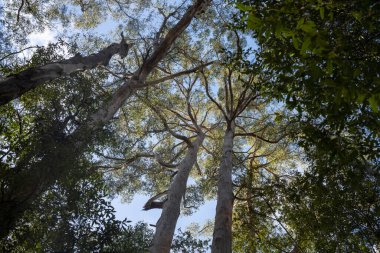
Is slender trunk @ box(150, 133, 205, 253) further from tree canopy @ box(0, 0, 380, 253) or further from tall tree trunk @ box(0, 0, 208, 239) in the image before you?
tall tree trunk @ box(0, 0, 208, 239)

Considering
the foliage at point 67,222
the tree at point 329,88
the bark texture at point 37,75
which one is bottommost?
the foliage at point 67,222

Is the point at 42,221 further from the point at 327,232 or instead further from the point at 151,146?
the point at 151,146

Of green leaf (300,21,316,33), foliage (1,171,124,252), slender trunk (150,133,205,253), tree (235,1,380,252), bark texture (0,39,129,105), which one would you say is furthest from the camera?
slender trunk (150,133,205,253)

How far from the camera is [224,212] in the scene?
26.2ft

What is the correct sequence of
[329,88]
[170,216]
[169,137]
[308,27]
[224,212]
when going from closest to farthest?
1. [308,27]
2. [329,88]
3. [224,212]
4. [170,216]
5. [169,137]

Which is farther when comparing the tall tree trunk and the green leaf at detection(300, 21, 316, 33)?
the tall tree trunk

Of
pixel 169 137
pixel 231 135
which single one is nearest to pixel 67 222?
pixel 231 135

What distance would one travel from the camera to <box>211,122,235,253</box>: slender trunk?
6.95 meters

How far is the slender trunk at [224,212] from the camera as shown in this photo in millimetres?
6955

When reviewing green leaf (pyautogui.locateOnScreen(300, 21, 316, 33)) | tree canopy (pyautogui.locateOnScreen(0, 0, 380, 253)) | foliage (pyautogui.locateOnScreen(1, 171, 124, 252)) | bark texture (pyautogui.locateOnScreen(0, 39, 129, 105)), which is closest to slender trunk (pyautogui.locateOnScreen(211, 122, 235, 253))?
tree canopy (pyautogui.locateOnScreen(0, 0, 380, 253))

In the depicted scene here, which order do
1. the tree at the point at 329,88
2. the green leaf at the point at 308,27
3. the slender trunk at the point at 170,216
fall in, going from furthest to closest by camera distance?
the slender trunk at the point at 170,216
the tree at the point at 329,88
the green leaf at the point at 308,27

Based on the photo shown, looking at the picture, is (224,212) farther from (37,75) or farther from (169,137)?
(169,137)

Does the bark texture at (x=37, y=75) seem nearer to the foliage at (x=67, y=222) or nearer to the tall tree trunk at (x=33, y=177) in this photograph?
the tall tree trunk at (x=33, y=177)

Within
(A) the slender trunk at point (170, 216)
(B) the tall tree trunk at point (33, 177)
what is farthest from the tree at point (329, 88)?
(B) the tall tree trunk at point (33, 177)
